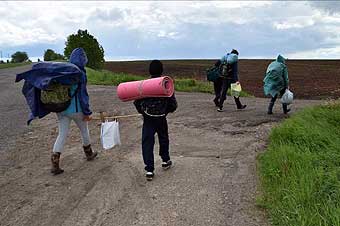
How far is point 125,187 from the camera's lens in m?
5.87

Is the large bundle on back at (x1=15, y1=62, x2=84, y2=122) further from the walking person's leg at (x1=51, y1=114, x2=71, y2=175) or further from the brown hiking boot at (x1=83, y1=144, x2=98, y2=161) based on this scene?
the brown hiking boot at (x1=83, y1=144, x2=98, y2=161)

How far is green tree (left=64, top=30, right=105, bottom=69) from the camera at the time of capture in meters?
40.5

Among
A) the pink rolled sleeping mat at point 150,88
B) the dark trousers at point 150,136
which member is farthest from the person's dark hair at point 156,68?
the dark trousers at point 150,136

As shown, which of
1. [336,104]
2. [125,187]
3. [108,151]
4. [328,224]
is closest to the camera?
[328,224]

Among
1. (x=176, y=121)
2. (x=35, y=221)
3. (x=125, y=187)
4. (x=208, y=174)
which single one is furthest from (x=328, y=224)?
(x=176, y=121)

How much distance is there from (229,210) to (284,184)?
0.80 m

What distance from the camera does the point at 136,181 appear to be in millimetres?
6066

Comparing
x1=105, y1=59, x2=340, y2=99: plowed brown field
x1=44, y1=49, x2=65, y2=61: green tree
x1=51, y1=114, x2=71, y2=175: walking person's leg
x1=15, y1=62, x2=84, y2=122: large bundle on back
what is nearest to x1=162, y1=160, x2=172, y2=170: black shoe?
x1=51, y1=114, x2=71, y2=175: walking person's leg

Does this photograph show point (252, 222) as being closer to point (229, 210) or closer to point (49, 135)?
point (229, 210)

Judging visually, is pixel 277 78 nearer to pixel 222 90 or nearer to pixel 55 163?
pixel 222 90

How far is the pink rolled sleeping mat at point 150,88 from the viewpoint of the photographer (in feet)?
18.9

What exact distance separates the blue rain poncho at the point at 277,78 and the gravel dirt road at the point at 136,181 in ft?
4.18

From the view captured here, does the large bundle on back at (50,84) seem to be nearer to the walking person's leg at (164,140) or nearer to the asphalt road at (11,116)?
the walking person's leg at (164,140)

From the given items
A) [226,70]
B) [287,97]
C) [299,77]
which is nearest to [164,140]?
[287,97]
